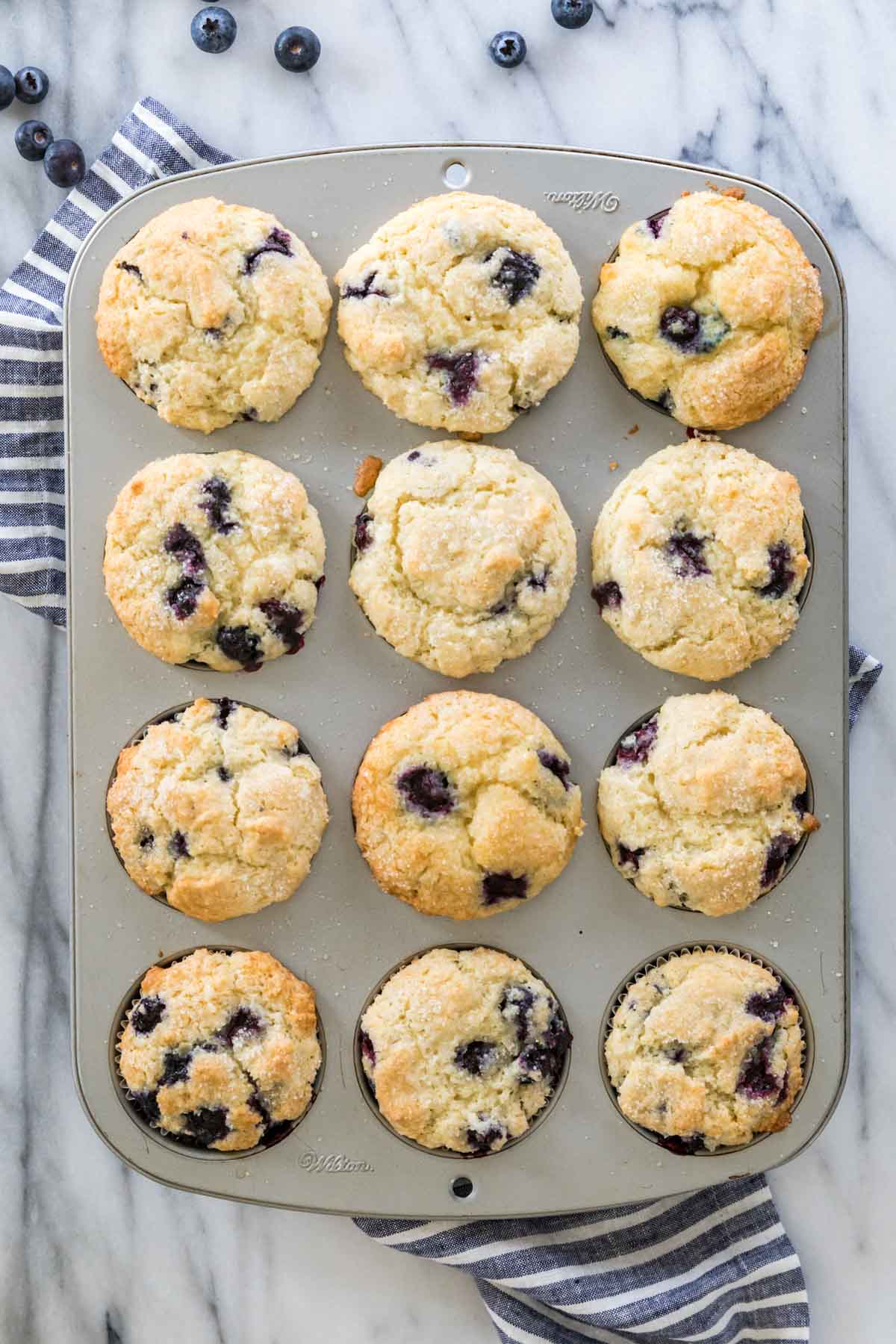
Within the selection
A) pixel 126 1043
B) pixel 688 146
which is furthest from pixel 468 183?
pixel 126 1043

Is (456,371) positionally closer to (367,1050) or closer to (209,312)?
(209,312)

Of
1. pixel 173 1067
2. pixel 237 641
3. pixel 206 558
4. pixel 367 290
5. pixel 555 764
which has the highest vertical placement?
pixel 367 290

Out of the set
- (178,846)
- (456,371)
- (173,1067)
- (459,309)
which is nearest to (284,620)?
(178,846)

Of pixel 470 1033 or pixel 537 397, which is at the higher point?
pixel 537 397

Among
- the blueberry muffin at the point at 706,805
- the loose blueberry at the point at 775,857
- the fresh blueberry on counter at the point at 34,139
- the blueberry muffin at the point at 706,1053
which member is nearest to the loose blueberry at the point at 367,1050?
the blueberry muffin at the point at 706,1053

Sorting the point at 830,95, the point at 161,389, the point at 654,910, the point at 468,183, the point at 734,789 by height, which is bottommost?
the point at 654,910

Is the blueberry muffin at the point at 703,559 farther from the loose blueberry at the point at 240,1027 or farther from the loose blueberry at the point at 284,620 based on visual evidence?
the loose blueberry at the point at 240,1027

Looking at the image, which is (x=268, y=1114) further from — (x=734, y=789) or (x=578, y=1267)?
(x=734, y=789)
